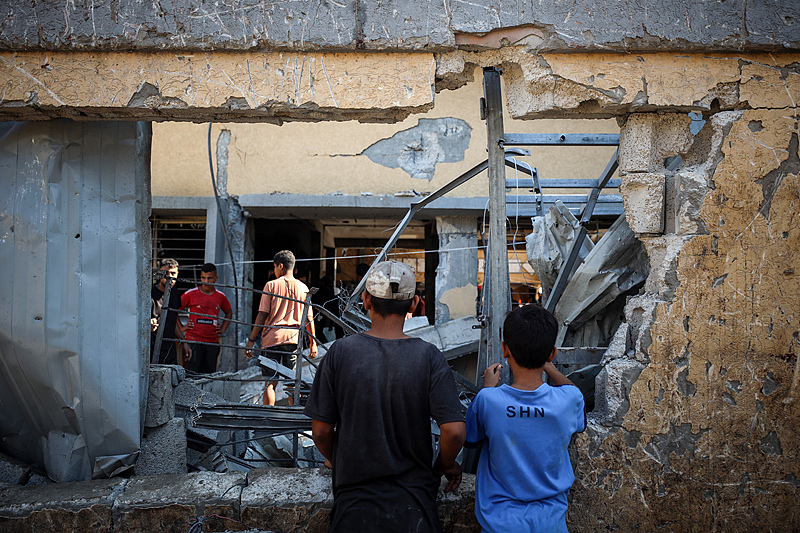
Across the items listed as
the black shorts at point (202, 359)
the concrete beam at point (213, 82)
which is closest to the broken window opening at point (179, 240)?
the black shorts at point (202, 359)

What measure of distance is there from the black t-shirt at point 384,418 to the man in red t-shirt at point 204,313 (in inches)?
152

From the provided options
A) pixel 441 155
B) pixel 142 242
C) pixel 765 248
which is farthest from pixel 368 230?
pixel 765 248

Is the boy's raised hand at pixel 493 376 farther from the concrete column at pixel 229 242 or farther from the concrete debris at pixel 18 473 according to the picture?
the concrete column at pixel 229 242

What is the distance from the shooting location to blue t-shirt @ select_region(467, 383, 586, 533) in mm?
1776

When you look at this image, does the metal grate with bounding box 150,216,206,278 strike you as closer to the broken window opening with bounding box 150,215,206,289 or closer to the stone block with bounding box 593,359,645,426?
the broken window opening with bounding box 150,215,206,289

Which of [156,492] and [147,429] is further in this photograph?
[147,429]

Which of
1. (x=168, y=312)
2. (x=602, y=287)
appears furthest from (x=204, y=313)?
(x=602, y=287)

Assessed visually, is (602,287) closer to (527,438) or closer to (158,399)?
(527,438)

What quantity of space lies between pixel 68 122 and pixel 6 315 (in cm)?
105

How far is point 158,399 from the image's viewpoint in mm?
2859

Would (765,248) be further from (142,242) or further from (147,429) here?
(147,429)

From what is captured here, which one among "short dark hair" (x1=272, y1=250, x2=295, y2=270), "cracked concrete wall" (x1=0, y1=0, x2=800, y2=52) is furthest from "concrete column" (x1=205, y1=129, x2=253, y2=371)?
"cracked concrete wall" (x1=0, y1=0, x2=800, y2=52)

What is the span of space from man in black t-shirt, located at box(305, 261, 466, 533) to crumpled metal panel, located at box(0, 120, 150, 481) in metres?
1.49

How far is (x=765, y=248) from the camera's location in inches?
91.5
